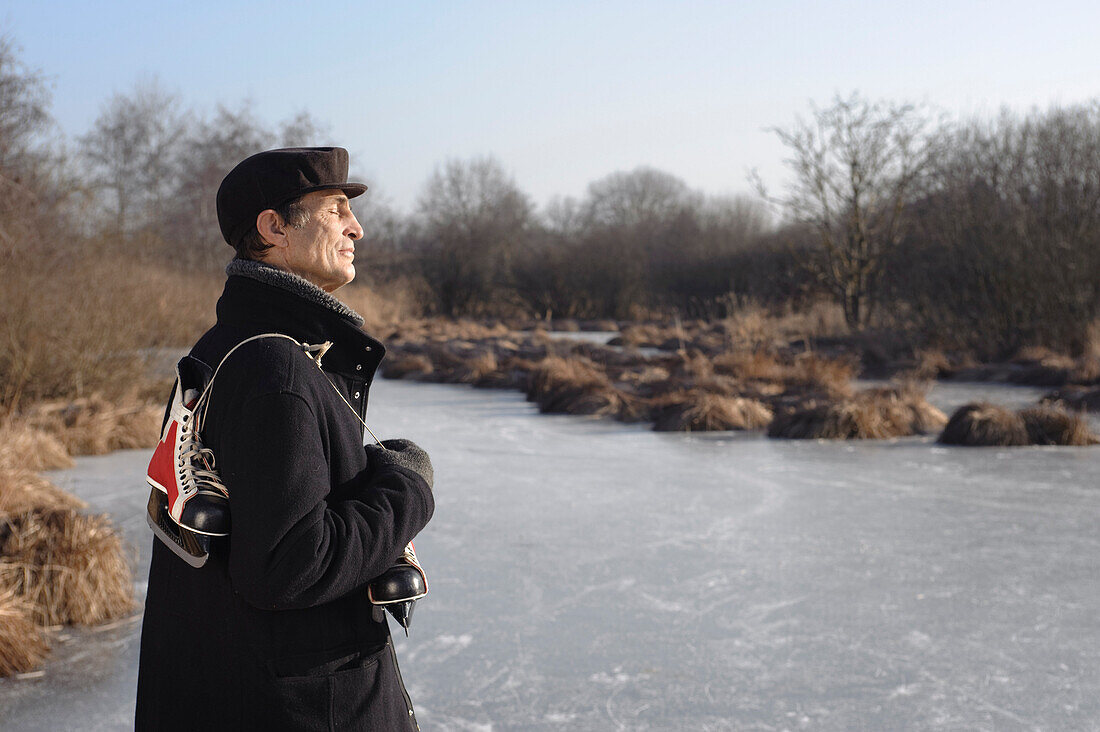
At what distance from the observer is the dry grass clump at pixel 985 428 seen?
29.1 feet

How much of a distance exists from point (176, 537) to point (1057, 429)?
8782 millimetres

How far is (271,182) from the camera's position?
1.61 metres

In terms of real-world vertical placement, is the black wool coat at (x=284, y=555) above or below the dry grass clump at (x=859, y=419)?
above

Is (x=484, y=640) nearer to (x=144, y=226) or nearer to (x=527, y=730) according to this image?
(x=527, y=730)

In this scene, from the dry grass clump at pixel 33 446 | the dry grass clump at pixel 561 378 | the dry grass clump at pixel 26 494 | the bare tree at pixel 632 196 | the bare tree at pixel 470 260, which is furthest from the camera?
the bare tree at pixel 632 196

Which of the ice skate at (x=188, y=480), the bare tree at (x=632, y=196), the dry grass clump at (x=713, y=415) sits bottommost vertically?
the dry grass clump at (x=713, y=415)

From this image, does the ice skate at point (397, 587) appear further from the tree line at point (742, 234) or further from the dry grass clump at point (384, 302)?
the dry grass clump at point (384, 302)

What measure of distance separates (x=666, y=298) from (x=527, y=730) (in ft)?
94.6

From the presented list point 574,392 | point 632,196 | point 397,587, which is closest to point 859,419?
point 574,392

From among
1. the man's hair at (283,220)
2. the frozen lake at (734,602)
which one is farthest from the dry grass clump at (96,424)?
the man's hair at (283,220)

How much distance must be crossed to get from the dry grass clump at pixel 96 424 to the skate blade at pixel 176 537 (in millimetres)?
7504

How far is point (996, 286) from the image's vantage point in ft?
54.2

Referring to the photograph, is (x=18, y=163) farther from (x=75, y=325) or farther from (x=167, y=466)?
(x=167, y=466)

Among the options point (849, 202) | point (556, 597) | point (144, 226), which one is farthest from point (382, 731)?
point (849, 202)
